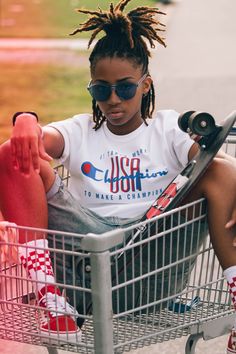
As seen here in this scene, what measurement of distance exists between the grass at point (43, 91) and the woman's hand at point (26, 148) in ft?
16.0

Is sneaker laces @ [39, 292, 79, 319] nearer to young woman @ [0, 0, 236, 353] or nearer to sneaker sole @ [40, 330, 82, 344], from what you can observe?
sneaker sole @ [40, 330, 82, 344]

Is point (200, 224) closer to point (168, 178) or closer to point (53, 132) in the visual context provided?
point (168, 178)

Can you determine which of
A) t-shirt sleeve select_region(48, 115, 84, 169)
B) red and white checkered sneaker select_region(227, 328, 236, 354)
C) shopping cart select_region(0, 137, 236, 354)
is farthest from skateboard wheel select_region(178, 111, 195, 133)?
red and white checkered sneaker select_region(227, 328, 236, 354)

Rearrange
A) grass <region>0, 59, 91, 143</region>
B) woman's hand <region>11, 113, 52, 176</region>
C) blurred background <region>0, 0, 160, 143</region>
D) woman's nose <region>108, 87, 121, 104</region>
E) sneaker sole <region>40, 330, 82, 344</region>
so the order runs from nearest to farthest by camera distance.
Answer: sneaker sole <region>40, 330, 82, 344</region>
woman's hand <region>11, 113, 52, 176</region>
woman's nose <region>108, 87, 121, 104</region>
grass <region>0, 59, 91, 143</region>
blurred background <region>0, 0, 160, 143</region>

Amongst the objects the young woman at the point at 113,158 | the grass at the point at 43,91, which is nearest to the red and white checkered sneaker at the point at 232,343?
the young woman at the point at 113,158

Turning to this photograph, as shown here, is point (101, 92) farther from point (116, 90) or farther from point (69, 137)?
point (69, 137)

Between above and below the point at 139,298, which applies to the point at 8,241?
above

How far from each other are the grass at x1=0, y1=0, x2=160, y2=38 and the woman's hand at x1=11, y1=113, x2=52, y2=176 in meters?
10.6

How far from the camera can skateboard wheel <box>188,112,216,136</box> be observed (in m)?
3.07

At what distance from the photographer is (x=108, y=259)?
2676 mm

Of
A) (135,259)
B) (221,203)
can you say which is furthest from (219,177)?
(135,259)

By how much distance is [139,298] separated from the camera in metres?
3.03

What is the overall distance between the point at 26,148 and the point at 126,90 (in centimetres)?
54

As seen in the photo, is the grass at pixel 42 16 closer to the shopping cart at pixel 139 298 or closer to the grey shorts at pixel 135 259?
the grey shorts at pixel 135 259
